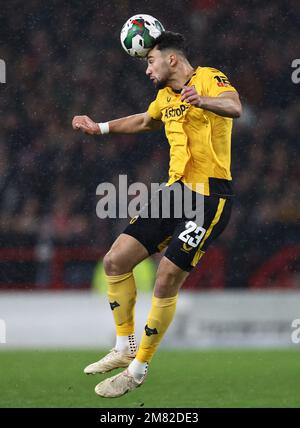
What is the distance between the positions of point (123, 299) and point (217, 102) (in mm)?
1579

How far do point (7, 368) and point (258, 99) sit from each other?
7620 mm

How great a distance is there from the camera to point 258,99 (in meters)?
16.2

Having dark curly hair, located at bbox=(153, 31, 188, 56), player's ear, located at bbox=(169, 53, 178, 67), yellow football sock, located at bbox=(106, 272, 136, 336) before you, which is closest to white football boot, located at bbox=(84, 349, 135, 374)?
yellow football sock, located at bbox=(106, 272, 136, 336)

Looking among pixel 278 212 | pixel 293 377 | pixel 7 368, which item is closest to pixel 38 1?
pixel 278 212

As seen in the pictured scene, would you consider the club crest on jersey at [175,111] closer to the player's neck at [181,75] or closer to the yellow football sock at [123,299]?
the player's neck at [181,75]

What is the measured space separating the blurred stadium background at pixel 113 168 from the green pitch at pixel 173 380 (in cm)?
99

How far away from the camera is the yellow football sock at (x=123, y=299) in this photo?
7334mm

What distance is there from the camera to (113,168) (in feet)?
50.2

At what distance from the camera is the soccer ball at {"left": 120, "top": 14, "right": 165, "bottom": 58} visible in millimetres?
7219

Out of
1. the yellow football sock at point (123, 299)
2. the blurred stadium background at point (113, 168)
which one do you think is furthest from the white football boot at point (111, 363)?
the blurred stadium background at point (113, 168)

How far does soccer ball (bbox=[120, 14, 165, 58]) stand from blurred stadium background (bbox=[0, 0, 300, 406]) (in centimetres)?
577

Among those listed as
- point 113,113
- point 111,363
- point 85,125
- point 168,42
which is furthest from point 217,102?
point 113,113

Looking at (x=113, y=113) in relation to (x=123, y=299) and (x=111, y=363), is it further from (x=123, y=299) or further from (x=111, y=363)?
(x=111, y=363)

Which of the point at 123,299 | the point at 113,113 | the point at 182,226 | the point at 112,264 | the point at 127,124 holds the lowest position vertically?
the point at 123,299
